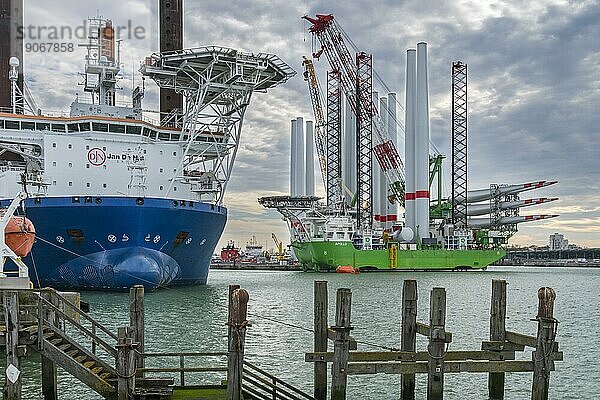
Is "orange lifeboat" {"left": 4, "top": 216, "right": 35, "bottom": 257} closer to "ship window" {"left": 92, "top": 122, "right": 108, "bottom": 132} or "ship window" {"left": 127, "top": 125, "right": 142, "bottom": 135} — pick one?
"ship window" {"left": 92, "top": 122, "right": 108, "bottom": 132}

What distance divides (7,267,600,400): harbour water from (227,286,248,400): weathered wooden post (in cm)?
586

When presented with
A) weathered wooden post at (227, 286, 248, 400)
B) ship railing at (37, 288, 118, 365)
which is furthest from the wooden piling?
weathered wooden post at (227, 286, 248, 400)

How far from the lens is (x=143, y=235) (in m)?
41.2

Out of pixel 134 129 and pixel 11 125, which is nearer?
pixel 11 125

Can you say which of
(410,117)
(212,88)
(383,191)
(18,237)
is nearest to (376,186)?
(383,191)

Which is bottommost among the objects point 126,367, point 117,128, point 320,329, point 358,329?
point 358,329

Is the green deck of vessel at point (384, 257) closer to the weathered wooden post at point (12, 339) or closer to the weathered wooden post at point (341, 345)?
the weathered wooden post at point (341, 345)

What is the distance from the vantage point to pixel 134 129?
158 feet

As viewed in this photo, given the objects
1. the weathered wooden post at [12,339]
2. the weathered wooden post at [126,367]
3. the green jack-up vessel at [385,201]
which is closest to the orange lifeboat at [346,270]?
the green jack-up vessel at [385,201]

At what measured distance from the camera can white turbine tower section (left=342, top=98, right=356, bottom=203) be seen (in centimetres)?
11131

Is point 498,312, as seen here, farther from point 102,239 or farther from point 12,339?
point 102,239

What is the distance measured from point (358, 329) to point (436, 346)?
1511 centimetres

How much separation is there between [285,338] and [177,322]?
586 centimetres

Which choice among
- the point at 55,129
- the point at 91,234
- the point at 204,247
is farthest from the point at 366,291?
the point at 55,129
